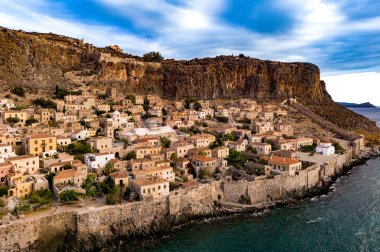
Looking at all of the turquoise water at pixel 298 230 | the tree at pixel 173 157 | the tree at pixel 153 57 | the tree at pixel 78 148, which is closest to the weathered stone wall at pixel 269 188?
the turquoise water at pixel 298 230

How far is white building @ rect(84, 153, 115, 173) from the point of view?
32.5 metres

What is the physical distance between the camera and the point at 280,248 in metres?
24.0

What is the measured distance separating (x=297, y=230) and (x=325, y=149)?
22.1m

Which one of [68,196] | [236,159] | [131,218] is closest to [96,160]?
[68,196]

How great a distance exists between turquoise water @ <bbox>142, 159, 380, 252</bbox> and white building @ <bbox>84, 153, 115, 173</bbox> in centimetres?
1104

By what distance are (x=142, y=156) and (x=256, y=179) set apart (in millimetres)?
12538

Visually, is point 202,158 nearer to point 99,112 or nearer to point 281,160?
point 281,160

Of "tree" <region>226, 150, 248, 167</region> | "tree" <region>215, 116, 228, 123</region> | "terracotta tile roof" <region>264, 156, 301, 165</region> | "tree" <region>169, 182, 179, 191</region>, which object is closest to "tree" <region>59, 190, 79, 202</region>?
"tree" <region>169, 182, 179, 191</region>

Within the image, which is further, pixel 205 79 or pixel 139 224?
pixel 205 79

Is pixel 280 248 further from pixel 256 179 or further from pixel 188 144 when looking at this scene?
pixel 188 144

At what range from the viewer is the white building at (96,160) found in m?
32.5

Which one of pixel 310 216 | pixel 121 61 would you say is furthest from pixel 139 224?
pixel 121 61

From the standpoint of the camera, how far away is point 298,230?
2673 centimetres

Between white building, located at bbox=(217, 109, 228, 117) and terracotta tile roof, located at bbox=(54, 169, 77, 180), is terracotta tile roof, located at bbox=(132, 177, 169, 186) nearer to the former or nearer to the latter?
terracotta tile roof, located at bbox=(54, 169, 77, 180)
